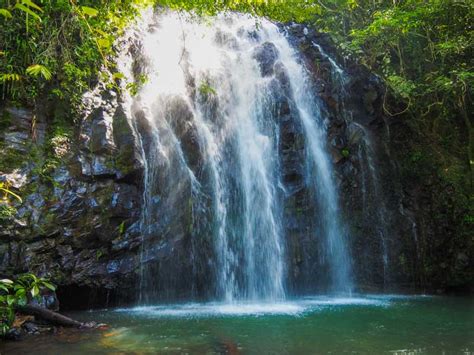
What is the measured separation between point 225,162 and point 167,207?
1.91 m

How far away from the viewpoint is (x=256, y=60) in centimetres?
1215

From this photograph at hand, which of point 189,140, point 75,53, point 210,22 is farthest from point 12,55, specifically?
point 210,22

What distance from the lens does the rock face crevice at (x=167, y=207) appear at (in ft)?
24.0

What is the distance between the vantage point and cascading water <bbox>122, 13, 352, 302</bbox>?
8727 millimetres

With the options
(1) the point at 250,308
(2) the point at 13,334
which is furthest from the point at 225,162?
(2) the point at 13,334

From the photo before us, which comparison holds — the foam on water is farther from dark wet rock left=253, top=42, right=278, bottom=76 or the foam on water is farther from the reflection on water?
dark wet rock left=253, top=42, right=278, bottom=76

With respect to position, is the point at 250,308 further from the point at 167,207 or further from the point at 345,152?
the point at 345,152

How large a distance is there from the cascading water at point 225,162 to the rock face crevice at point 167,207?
0.30 feet

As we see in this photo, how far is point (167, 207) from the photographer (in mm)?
8656

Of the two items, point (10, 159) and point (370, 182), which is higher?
point (370, 182)

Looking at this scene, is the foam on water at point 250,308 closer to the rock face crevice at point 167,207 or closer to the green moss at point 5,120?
the rock face crevice at point 167,207

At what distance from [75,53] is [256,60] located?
5.41 metres

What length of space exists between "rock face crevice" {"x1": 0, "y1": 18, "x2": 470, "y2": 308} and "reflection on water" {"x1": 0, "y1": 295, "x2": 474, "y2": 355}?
→ 38.7 inches

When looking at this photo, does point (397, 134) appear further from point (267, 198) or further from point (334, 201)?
point (267, 198)
